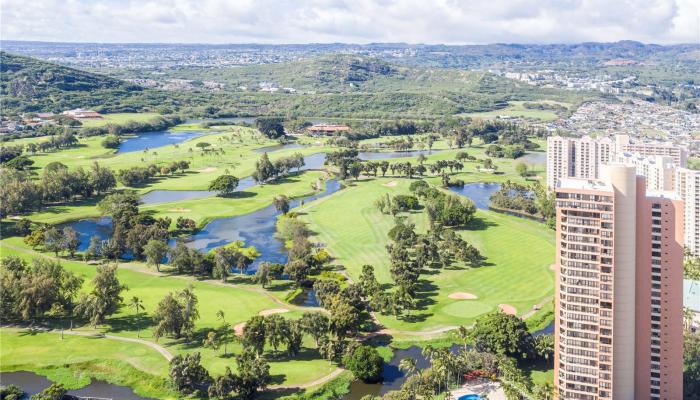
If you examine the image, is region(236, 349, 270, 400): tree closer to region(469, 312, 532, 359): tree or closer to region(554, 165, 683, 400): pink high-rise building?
region(469, 312, 532, 359): tree

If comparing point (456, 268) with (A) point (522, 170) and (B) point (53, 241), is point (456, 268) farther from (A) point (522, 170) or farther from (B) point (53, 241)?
(A) point (522, 170)

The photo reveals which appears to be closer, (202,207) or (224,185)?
(202,207)

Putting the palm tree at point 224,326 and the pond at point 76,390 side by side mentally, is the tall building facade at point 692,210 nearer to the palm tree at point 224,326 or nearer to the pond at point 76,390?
the palm tree at point 224,326

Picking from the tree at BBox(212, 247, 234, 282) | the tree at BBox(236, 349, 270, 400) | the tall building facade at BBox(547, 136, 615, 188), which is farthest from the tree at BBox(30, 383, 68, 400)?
the tall building facade at BBox(547, 136, 615, 188)

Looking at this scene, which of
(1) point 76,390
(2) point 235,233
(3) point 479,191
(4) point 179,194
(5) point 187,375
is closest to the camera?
(5) point 187,375

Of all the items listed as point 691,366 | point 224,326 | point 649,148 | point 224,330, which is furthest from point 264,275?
point 649,148

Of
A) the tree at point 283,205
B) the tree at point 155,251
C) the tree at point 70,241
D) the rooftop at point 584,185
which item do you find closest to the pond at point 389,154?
the tree at point 283,205
